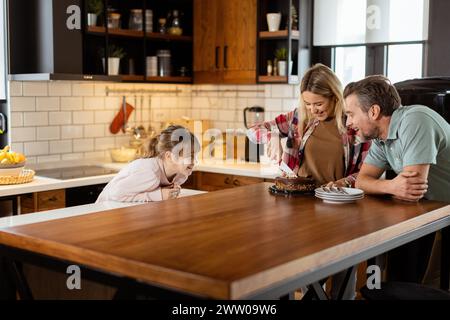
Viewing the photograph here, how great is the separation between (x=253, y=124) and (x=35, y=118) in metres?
1.92

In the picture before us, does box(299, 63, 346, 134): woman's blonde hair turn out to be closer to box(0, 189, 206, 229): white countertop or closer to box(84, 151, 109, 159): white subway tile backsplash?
box(0, 189, 206, 229): white countertop

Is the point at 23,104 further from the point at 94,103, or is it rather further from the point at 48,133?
the point at 94,103

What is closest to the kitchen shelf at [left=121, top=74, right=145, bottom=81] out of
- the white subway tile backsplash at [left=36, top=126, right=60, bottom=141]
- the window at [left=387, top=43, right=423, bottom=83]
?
the white subway tile backsplash at [left=36, top=126, right=60, bottom=141]

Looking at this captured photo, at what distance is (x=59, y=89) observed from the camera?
17.1 ft

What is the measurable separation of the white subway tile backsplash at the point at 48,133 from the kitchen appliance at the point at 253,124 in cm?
158

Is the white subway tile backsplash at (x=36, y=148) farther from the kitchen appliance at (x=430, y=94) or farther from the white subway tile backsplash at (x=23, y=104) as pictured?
the kitchen appliance at (x=430, y=94)

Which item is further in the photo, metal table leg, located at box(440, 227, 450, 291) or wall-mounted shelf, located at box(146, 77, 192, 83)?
wall-mounted shelf, located at box(146, 77, 192, 83)

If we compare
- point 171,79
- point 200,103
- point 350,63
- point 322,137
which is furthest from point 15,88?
point 350,63

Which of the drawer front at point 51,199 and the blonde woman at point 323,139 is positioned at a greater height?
the blonde woman at point 323,139

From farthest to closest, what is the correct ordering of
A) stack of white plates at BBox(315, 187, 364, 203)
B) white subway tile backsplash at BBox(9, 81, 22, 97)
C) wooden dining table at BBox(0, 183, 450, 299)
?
white subway tile backsplash at BBox(9, 81, 22, 97)
stack of white plates at BBox(315, 187, 364, 203)
wooden dining table at BBox(0, 183, 450, 299)

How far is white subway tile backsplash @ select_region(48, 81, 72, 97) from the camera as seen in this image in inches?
202

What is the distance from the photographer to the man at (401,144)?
9.05 feet

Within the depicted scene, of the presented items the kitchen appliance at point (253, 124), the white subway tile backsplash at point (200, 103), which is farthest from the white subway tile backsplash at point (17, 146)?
the white subway tile backsplash at point (200, 103)
